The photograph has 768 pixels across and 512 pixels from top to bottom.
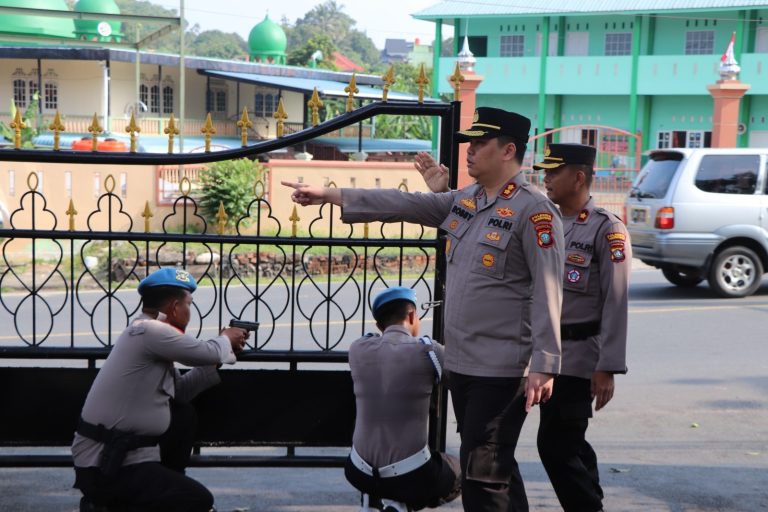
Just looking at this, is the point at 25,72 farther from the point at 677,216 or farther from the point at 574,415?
the point at 574,415

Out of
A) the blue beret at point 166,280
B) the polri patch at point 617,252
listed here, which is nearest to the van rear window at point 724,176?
the polri patch at point 617,252

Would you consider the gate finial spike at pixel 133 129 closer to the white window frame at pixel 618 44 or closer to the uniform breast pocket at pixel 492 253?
the uniform breast pocket at pixel 492 253

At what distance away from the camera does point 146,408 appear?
12.7ft

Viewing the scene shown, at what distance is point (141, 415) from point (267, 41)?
41680mm

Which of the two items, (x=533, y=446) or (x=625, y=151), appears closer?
(x=533, y=446)

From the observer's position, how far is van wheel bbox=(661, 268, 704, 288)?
43.0 feet

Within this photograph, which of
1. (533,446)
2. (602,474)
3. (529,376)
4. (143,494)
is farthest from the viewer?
(533,446)

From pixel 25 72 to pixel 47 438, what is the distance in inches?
1189

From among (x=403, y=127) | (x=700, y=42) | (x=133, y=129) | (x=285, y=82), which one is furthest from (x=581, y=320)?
(x=700, y=42)

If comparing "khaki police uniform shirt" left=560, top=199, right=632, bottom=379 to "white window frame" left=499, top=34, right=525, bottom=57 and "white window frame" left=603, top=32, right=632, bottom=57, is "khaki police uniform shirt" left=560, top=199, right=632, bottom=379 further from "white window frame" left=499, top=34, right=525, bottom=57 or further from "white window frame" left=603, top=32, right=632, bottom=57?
"white window frame" left=499, top=34, right=525, bottom=57

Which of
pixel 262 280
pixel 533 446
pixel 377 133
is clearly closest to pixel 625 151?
pixel 377 133

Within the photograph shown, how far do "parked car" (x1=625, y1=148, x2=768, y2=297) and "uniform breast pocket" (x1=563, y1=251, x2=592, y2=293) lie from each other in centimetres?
819

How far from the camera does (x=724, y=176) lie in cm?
1204

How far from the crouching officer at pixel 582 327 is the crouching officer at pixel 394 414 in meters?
0.54
